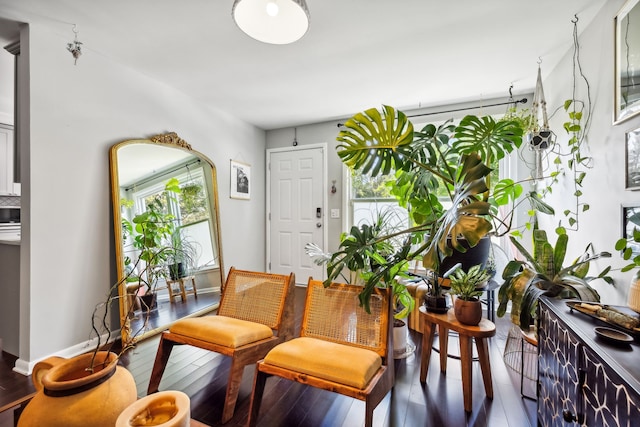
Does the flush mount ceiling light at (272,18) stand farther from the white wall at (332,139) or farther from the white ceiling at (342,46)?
the white wall at (332,139)

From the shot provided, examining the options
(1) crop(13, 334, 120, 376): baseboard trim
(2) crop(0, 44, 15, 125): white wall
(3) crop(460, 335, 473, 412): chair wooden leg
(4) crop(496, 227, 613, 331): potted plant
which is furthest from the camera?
(2) crop(0, 44, 15, 125): white wall

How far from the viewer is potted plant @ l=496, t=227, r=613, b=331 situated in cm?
146

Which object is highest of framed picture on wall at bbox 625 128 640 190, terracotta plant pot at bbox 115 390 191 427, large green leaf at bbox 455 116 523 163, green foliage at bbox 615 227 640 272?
large green leaf at bbox 455 116 523 163

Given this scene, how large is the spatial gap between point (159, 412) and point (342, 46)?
2.47 meters

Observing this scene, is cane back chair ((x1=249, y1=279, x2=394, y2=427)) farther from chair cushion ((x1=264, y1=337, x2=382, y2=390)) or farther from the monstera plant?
the monstera plant

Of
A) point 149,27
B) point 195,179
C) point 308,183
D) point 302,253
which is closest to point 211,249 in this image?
point 195,179

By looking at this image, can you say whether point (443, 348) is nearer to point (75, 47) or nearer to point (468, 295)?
point (468, 295)

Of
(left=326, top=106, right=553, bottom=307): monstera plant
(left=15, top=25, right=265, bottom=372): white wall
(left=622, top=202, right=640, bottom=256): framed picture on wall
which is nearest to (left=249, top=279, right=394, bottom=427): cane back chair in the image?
(left=326, top=106, right=553, bottom=307): monstera plant

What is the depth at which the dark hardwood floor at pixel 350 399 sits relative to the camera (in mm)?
1518

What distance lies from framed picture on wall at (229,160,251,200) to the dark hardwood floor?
2.26m

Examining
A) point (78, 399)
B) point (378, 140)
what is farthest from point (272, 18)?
point (78, 399)

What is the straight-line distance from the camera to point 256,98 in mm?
3352

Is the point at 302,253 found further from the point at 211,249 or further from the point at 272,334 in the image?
the point at 272,334

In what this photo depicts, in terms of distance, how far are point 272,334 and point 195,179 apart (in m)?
2.22
